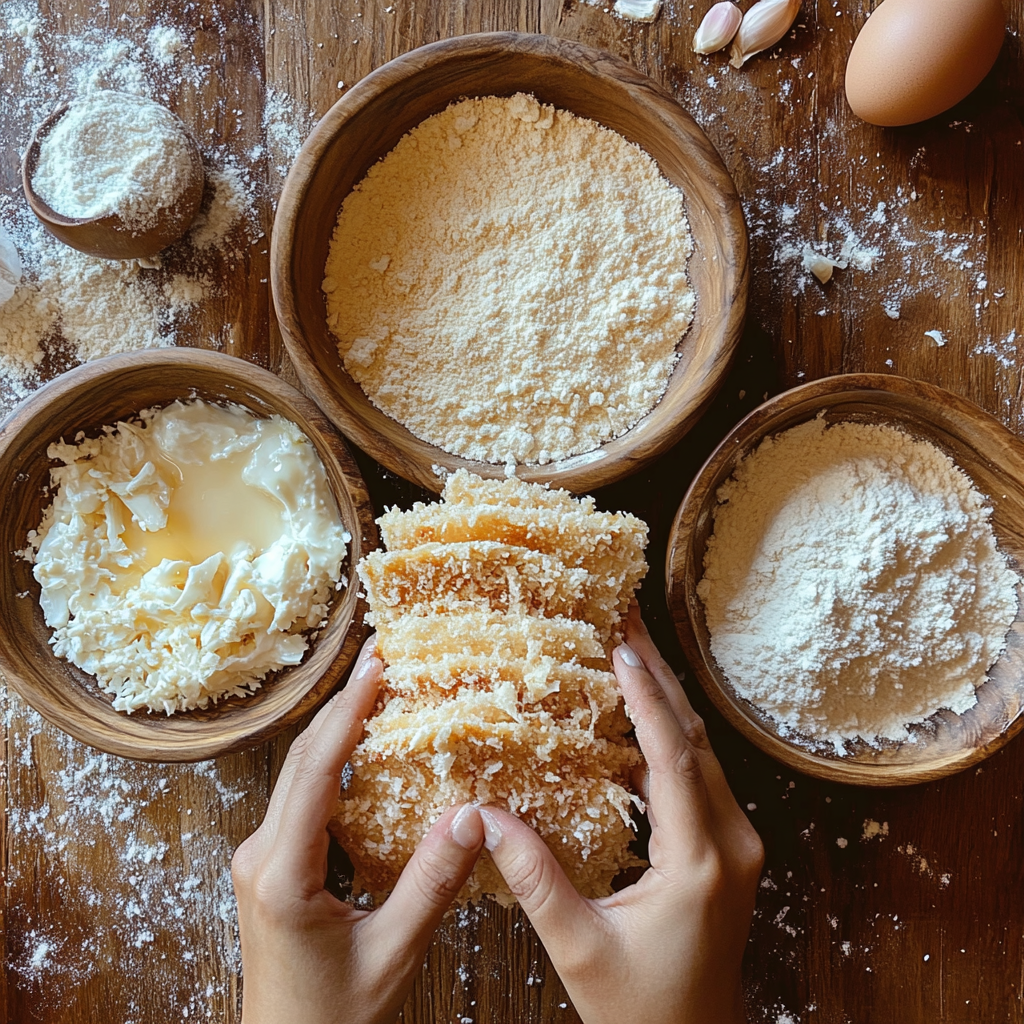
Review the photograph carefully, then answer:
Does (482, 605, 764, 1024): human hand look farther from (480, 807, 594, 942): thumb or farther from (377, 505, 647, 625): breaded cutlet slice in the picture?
(377, 505, 647, 625): breaded cutlet slice

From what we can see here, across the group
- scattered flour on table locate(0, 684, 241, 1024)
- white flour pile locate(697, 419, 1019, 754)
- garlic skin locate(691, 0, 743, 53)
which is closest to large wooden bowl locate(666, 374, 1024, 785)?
white flour pile locate(697, 419, 1019, 754)

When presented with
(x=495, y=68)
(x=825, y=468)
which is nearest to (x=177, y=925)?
(x=825, y=468)

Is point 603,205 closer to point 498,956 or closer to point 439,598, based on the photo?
point 439,598

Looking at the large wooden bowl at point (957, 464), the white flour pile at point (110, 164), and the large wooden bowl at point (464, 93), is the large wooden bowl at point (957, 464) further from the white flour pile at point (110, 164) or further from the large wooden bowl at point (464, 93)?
the white flour pile at point (110, 164)

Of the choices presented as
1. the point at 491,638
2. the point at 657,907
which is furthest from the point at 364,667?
the point at 657,907

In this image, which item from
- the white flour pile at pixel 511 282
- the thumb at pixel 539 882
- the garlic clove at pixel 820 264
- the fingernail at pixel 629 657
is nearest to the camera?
the thumb at pixel 539 882

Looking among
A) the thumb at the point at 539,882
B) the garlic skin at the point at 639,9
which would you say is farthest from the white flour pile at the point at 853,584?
the garlic skin at the point at 639,9

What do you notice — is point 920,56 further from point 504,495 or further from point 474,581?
point 474,581
